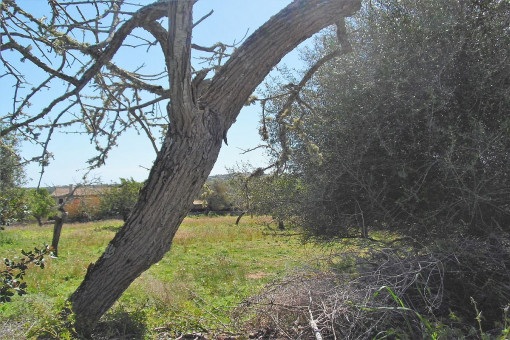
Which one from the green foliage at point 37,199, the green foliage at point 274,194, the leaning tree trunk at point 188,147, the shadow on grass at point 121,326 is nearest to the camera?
the leaning tree trunk at point 188,147

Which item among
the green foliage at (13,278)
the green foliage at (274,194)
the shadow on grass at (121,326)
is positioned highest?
the green foliage at (274,194)

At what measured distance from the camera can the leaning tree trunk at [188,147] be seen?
3246mm

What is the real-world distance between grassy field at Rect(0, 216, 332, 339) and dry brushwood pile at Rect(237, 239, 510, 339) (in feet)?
1.88

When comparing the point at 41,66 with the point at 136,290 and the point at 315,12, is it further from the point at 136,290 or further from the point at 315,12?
the point at 136,290

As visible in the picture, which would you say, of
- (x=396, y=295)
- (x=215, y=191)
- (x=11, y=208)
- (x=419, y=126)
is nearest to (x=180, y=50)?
(x=11, y=208)

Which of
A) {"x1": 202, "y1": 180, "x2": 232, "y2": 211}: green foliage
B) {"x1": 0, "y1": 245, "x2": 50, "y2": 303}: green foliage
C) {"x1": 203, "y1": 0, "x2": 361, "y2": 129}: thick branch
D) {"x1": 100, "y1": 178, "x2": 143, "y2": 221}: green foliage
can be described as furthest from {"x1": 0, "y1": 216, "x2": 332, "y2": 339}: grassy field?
{"x1": 100, "y1": 178, "x2": 143, "y2": 221}: green foliage

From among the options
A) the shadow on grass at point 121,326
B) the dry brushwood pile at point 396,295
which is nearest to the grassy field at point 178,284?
the shadow on grass at point 121,326

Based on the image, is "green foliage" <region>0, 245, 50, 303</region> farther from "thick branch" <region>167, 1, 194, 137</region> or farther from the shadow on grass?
"thick branch" <region>167, 1, 194, 137</region>

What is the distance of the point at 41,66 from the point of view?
3.69 metres

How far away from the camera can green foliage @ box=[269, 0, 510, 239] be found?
13.4 ft

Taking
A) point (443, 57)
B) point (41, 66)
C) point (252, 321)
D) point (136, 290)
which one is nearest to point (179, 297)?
point (136, 290)

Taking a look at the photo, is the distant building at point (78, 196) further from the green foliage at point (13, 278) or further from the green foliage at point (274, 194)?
the green foliage at point (274, 194)

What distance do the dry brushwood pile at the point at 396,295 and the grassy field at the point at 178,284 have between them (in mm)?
572

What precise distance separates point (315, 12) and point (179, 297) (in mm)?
4846
